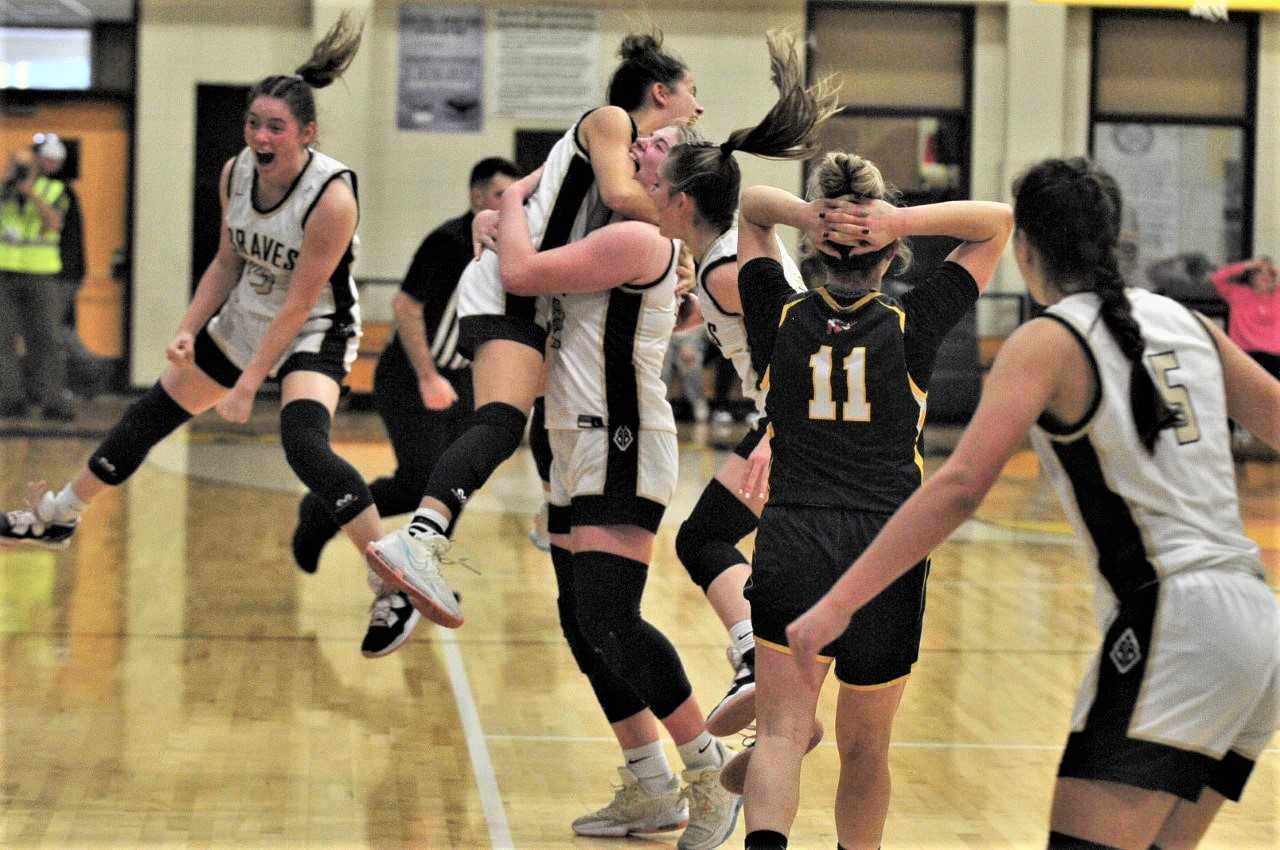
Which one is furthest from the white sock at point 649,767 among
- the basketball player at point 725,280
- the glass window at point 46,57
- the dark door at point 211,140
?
the glass window at point 46,57

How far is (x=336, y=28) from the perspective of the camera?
466cm

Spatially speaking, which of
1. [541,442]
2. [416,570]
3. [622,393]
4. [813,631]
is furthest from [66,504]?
[813,631]

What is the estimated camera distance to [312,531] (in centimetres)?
623

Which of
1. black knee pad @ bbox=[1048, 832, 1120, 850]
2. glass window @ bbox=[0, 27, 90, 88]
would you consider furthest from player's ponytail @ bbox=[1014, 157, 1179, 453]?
glass window @ bbox=[0, 27, 90, 88]

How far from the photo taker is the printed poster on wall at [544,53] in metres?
15.2

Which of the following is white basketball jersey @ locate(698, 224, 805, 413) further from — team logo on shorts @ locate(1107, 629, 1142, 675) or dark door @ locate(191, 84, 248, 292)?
dark door @ locate(191, 84, 248, 292)

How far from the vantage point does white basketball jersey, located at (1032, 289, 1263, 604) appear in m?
2.18

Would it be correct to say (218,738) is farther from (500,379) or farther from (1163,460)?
(1163,460)

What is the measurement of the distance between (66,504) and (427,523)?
1.79 metres

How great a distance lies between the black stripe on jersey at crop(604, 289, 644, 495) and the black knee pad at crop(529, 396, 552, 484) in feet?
0.82

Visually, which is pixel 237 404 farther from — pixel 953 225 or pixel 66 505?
pixel 953 225

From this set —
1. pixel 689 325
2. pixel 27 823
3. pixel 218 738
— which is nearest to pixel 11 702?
pixel 218 738

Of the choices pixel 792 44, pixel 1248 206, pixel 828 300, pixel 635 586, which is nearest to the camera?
pixel 828 300

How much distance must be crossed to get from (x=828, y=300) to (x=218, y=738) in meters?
2.28
